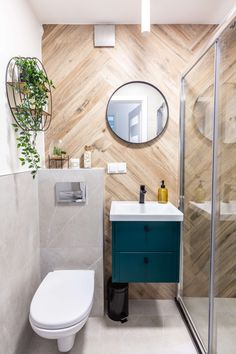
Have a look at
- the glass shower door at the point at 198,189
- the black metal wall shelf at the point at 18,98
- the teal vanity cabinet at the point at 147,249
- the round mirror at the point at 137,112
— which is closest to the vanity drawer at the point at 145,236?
the teal vanity cabinet at the point at 147,249

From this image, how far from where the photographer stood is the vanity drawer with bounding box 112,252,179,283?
173 centimetres

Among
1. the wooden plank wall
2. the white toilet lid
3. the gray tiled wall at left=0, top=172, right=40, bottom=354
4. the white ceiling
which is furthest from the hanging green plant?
the white toilet lid

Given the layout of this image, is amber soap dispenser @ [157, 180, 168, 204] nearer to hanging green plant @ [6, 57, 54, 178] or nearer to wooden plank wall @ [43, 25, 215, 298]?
wooden plank wall @ [43, 25, 215, 298]

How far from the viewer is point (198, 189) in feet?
5.77

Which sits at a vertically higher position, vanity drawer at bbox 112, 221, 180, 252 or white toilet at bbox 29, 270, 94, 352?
vanity drawer at bbox 112, 221, 180, 252

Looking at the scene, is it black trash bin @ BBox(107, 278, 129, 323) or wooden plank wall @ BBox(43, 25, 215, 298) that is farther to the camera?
wooden plank wall @ BBox(43, 25, 215, 298)

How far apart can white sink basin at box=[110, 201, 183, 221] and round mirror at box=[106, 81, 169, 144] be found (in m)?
0.57

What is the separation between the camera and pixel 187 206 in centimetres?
198

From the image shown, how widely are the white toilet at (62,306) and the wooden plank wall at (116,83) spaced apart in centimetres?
62

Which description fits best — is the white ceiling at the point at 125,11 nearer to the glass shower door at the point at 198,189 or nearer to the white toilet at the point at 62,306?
the glass shower door at the point at 198,189

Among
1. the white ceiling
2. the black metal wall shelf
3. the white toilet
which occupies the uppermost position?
the white ceiling

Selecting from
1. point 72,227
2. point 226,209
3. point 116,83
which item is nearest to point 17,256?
point 72,227

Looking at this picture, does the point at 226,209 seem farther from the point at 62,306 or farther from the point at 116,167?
the point at 62,306

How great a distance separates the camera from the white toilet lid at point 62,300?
129 cm
